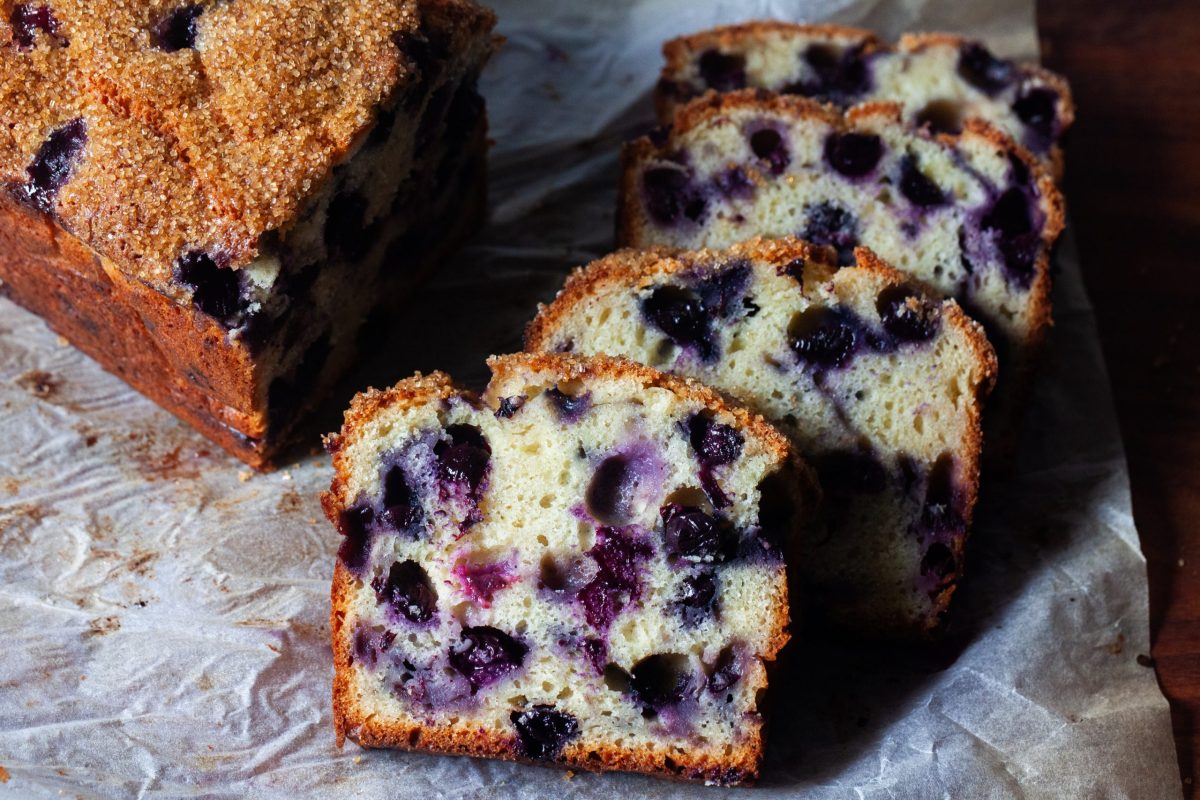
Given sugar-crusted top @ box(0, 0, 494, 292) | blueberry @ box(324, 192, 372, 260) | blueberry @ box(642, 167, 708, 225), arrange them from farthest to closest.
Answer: blueberry @ box(642, 167, 708, 225)
blueberry @ box(324, 192, 372, 260)
sugar-crusted top @ box(0, 0, 494, 292)

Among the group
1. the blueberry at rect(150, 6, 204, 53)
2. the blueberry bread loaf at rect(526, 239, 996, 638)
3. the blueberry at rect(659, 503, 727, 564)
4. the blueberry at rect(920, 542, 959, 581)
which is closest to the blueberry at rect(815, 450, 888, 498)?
the blueberry bread loaf at rect(526, 239, 996, 638)

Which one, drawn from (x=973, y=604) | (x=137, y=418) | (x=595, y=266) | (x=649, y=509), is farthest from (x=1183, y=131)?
(x=137, y=418)

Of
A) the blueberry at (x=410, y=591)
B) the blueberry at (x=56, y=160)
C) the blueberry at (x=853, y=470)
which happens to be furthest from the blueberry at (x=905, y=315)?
the blueberry at (x=56, y=160)

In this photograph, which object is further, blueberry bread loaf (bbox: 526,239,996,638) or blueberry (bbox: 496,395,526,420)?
blueberry bread loaf (bbox: 526,239,996,638)

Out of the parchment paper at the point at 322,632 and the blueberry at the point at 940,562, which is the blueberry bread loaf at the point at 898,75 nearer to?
the parchment paper at the point at 322,632

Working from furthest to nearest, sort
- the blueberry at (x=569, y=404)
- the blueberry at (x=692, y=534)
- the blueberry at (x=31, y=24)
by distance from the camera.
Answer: the blueberry at (x=31, y=24)
the blueberry at (x=569, y=404)
the blueberry at (x=692, y=534)

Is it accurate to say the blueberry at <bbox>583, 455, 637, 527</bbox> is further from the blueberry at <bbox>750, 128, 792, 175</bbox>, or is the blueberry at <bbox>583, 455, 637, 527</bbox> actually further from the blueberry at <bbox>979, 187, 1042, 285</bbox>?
the blueberry at <bbox>979, 187, 1042, 285</bbox>

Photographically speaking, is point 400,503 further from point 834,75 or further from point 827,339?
point 834,75
